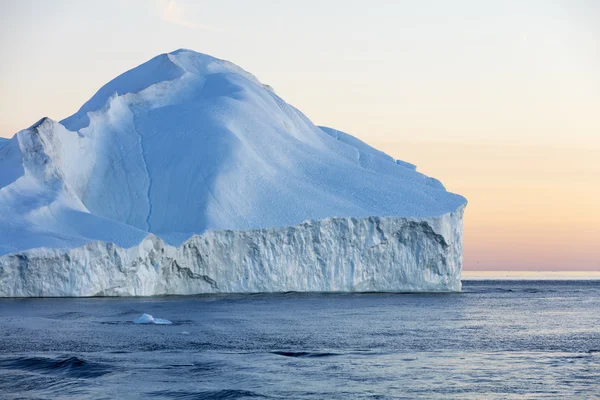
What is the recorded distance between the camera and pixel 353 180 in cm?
4734

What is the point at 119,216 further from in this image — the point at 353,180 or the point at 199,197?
the point at 353,180

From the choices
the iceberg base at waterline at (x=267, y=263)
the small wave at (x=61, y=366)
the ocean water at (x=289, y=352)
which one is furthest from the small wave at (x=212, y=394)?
the iceberg base at waterline at (x=267, y=263)

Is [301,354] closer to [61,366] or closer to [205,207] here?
[61,366]

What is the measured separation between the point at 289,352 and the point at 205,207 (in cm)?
Answer: 2079

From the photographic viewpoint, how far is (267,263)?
4128cm

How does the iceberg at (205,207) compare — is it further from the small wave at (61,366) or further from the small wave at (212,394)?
the small wave at (212,394)

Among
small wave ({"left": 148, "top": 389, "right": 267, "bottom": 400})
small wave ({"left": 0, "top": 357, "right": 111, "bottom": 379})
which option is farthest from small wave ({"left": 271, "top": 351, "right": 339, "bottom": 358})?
small wave ({"left": 148, "top": 389, "right": 267, "bottom": 400})

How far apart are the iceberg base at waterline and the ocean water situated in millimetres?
1195

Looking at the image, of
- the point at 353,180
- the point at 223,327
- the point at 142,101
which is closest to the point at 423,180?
the point at 353,180

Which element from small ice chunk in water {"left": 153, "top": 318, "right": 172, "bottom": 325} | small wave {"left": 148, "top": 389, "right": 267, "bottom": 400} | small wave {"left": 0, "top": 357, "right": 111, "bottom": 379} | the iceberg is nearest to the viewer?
small wave {"left": 148, "top": 389, "right": 267, "bottom": 400}

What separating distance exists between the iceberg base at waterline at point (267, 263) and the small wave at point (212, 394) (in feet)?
61.6

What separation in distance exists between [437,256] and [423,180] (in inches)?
268

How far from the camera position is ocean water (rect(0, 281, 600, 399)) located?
17047 mm

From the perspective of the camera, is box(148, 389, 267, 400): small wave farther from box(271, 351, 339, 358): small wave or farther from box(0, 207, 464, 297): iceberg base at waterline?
box(0, 207, 464, 297): iceberg base at waterline
